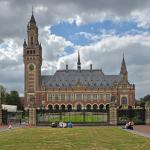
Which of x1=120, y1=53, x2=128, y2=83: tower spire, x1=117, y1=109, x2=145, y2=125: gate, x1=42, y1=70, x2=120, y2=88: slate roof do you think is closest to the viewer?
x1=117, y1=109, x2=145, y2=125: gate

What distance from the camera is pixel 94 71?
159m

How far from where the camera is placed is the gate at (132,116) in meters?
60.2

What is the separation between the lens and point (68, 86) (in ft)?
504

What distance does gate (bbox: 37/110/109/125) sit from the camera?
201 feet

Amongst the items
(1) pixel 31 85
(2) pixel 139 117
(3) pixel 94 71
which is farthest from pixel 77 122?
(3) pixel 94 71

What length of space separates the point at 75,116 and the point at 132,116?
8.90m

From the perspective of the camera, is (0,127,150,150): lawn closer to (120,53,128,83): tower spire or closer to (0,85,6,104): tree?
(0,85,6,104): tree

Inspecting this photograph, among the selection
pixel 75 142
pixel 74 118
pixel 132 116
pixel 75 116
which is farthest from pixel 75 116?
pixel 75 142

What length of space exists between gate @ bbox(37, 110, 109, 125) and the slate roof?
8849 cm

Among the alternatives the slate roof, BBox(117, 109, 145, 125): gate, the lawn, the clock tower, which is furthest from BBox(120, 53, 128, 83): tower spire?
the lawn

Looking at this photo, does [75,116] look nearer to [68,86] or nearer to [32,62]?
[32,62]

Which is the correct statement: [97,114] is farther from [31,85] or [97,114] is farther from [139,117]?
[31,85]

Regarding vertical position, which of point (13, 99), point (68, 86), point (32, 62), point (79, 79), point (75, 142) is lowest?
point (75, 142)

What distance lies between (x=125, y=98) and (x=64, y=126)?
3934 inches
